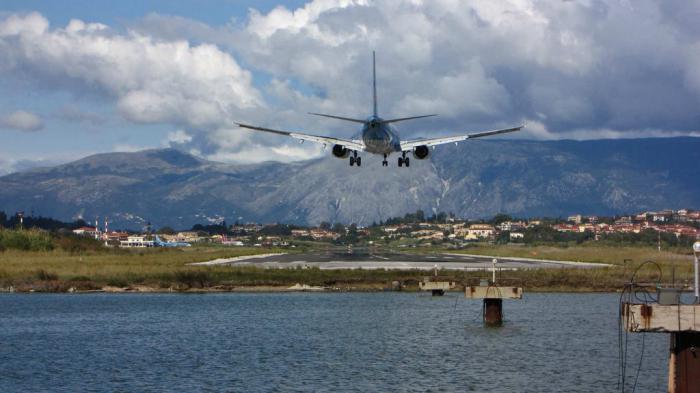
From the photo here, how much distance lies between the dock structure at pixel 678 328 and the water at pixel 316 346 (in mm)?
12087

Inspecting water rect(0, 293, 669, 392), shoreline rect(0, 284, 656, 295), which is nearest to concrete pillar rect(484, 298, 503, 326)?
water rect(0, 293, 669, 392)

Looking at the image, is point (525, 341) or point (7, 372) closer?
point (7, 372)

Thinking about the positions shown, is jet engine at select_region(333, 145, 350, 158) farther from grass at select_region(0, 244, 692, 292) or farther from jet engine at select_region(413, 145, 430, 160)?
grass at select_region(0, 244, 692, 292)

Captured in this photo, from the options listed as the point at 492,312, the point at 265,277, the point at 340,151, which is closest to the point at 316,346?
the point at 492,312

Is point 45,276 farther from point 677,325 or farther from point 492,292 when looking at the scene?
point 677,325

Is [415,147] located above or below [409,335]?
above

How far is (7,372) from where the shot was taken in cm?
6203

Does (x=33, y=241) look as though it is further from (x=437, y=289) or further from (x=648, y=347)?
(x=648, y=347)

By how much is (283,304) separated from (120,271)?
36311 mm

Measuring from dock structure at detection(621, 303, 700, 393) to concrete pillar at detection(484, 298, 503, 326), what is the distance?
42079 mm

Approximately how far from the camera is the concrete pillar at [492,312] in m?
85.4

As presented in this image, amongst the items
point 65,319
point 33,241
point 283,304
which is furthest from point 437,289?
point 33,241

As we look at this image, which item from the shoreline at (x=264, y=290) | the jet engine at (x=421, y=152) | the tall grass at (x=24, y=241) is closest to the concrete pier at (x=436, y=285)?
the shoreline at (x=264, y=290)

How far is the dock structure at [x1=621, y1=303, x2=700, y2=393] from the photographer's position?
4150 centimetres
